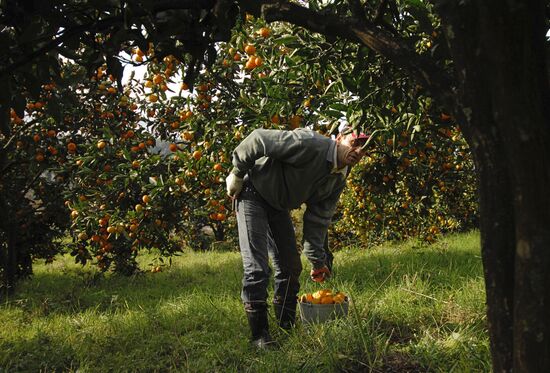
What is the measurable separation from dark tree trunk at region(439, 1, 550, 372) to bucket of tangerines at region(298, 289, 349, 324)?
A: 1888 millimetres

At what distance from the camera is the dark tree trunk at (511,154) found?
108cm

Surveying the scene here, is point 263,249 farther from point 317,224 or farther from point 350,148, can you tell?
point 350,148

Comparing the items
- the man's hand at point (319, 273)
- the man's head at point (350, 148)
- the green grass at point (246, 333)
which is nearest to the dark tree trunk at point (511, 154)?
the green grass at point (246, 333)

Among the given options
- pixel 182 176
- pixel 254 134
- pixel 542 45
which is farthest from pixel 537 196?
pixel 182 176

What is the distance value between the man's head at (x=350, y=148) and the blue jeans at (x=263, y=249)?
607 millimetres

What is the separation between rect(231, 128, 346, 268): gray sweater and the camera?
310cm

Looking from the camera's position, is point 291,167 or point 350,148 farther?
point 291,167

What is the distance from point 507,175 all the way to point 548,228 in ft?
0.53

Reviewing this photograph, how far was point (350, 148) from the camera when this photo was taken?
307cm

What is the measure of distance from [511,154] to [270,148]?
207 centimetres

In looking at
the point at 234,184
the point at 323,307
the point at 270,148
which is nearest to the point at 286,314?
the point at 323,307

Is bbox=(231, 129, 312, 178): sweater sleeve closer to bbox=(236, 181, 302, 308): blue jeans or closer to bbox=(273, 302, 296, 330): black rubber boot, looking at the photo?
bbox=(236, 181, 302, 308): blue jeans

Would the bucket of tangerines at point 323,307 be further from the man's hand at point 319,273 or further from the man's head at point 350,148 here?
the man's head at point 350,148

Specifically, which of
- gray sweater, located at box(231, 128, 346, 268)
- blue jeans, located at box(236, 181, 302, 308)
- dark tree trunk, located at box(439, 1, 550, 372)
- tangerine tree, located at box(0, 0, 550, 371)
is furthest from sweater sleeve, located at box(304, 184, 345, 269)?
dark tree trunk, located at box(439, 1, 550, 372)
